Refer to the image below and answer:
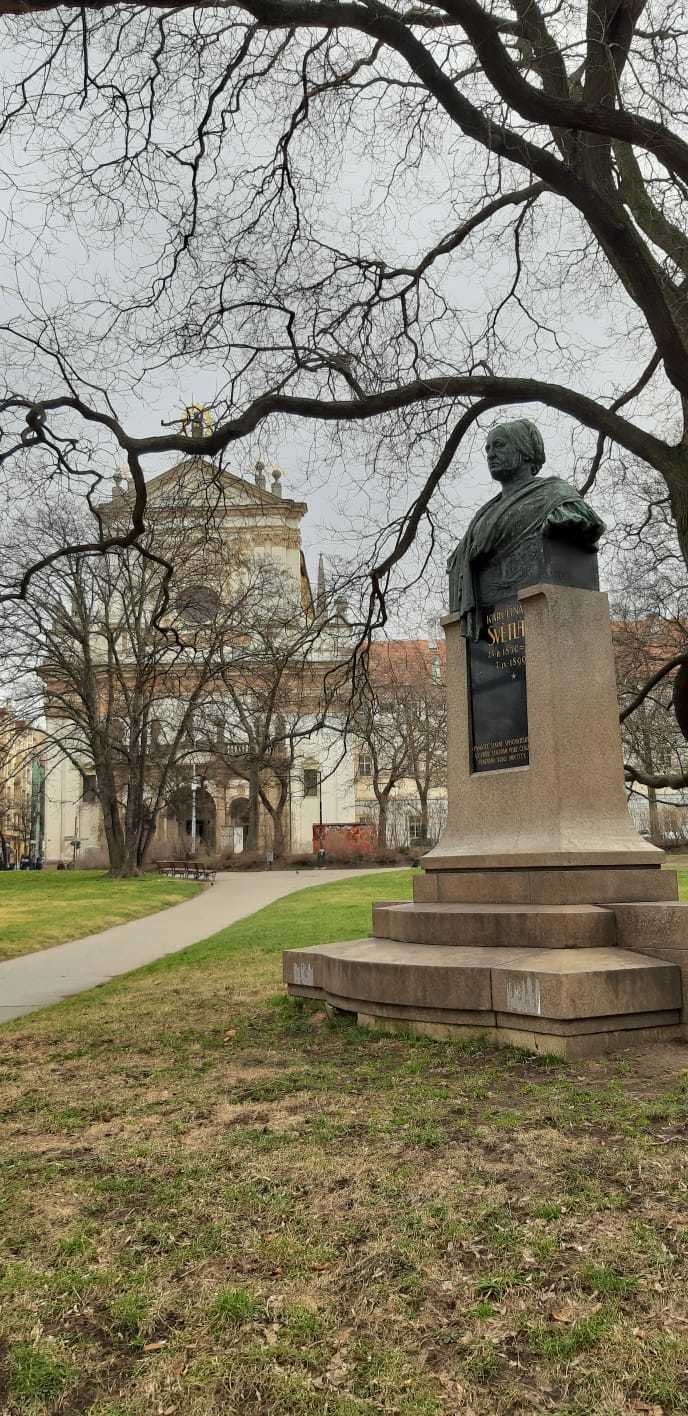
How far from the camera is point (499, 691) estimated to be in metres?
8.02

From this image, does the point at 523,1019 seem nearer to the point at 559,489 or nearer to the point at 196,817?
the point at 559,489

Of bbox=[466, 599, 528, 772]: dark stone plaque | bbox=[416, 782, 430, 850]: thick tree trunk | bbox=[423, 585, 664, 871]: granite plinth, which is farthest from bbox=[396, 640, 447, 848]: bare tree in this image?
bbox=[423, 585, 664, 871]: granite plinth

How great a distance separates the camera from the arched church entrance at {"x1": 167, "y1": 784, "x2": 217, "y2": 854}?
49938 millimetres

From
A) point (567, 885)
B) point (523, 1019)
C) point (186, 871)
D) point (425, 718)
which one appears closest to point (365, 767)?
point (425, 718)

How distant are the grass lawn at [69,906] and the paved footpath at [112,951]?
0.39 meters

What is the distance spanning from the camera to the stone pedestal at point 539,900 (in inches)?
228

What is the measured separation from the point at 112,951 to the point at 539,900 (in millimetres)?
9783

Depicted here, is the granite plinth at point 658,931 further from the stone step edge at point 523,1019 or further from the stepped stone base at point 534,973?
the stone step edge at point 523,1019

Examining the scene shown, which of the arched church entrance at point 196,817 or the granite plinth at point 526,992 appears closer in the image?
the granite plinth at point 526,992

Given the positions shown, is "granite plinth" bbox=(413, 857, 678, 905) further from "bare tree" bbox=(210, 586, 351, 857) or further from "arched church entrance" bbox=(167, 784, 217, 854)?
"arched church entrance" bbox=(167, 784, 217, 854)

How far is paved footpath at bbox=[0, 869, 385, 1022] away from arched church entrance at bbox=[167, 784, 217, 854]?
21.7 metres

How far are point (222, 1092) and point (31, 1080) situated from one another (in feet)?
4.85

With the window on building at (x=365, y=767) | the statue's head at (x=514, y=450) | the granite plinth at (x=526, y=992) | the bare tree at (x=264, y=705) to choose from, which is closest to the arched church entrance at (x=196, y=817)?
the bare tree at (x=264, y=705)

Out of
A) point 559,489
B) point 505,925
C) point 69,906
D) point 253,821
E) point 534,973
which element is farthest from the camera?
point 253,821
